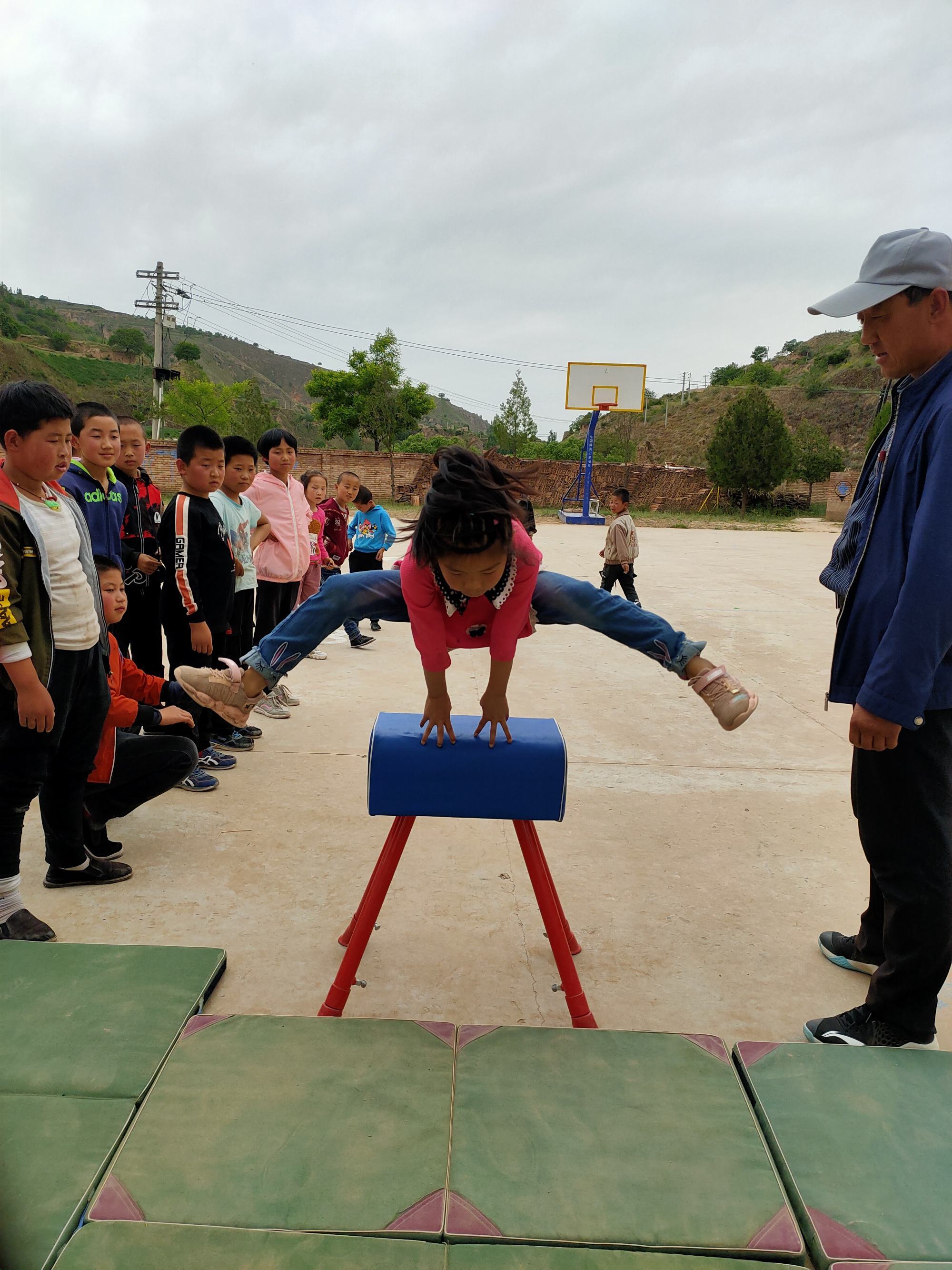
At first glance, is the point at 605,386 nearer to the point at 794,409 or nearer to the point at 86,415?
the point at 86,415

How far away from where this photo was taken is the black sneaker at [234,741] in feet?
14.0

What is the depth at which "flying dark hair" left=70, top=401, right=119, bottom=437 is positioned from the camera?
339cm

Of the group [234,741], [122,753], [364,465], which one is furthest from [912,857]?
[364,465]

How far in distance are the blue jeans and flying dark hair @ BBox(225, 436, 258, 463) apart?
206 centimetres

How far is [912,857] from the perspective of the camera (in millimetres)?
2008

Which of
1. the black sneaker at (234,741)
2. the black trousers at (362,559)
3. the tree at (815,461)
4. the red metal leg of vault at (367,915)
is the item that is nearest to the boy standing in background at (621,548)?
the black trousers at (362,559)

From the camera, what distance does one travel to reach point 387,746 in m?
2.14

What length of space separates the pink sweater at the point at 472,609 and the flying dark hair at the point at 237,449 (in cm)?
237

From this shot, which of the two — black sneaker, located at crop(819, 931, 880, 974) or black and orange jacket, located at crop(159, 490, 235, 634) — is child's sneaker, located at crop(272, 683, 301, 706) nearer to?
black and orange jacket, located at crop(159, 490, 235, 634)

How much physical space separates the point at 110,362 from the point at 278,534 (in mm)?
97726

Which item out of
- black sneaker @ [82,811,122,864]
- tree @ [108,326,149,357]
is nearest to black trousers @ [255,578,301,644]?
black sneaker @ [82,811,122,864]

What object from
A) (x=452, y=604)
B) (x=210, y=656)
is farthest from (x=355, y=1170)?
(x=210, y=656)

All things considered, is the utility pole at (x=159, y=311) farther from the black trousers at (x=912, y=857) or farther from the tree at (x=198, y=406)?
the black trousers at (x=912, y=857)

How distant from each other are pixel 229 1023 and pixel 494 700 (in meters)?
1.10
